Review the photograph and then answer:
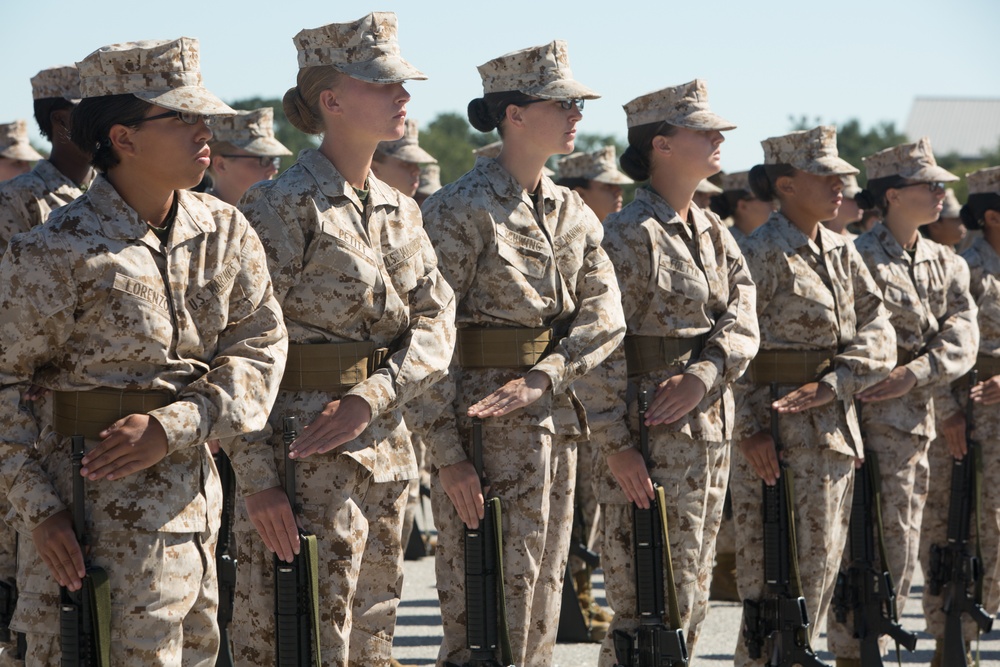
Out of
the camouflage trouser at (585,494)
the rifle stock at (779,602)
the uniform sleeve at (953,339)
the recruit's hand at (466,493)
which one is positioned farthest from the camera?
the camouflage trouser at (585,494)

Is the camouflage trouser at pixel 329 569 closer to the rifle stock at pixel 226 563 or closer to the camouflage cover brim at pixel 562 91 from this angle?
the rifle stock at pixel 226 563

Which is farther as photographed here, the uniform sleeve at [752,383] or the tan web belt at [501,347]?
the uniform sleeve at [752,383]

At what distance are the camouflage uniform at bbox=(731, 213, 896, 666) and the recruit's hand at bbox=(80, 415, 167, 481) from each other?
3.69 metres

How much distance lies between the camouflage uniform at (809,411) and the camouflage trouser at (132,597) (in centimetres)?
351

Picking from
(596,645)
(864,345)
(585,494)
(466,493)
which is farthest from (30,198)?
(585,494)

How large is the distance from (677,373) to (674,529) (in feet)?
2.22

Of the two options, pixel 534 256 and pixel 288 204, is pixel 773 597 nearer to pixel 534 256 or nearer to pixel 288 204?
pixel 534 256

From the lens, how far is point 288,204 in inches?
187

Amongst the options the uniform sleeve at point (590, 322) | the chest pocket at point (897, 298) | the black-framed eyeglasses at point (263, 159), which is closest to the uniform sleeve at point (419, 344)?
the uniform sleeve at point (590, 322)

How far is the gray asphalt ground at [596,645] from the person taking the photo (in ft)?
26.1

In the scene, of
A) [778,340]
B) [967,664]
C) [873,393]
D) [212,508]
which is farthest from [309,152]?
[967,664]

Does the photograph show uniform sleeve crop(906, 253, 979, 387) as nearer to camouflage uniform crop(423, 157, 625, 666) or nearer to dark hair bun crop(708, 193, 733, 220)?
camouflage uniform crop(423, 157, 625, 666)

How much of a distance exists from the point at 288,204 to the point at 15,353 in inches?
46.6

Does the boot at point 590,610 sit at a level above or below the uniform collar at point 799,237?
below
